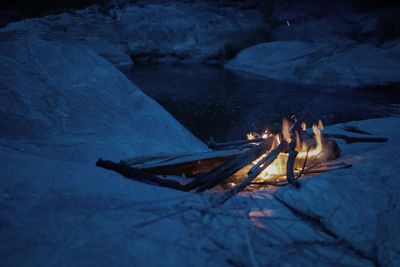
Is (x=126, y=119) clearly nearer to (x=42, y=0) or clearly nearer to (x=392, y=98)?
(x=392, y=98)

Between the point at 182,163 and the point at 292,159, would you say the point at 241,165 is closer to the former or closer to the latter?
the point at 292,159

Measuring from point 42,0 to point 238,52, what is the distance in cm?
2118

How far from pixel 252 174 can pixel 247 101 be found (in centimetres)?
1023

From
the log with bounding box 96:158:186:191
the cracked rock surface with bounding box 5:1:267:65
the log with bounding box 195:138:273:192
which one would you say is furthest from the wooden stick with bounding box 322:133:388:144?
the cracked rock surface with bounding box 5:1:267:65

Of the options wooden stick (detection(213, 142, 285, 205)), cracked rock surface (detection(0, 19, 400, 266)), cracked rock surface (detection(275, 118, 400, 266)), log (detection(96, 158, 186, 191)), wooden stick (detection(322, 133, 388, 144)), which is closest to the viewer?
cracked rock surface (detection(0, 19, 400, 266))

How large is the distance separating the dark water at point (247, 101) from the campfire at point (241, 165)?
4.74 m

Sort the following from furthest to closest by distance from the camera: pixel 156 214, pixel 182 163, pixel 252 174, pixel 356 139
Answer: pixel 356 139
pixel 182 163
pixel 252 174
pixel 156 214

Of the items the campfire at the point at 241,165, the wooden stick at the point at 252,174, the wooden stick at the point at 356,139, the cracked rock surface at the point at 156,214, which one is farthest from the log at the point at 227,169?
the wooden stick at the point at 356,139

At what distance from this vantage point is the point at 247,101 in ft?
47.4

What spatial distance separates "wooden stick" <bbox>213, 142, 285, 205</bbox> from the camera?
3986 millimetres

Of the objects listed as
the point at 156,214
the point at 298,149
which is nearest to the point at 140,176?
the point at 156,214

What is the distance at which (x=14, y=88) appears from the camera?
591cm

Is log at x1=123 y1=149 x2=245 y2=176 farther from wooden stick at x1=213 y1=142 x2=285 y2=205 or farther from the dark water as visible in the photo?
the dark water

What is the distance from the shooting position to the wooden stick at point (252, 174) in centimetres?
399
